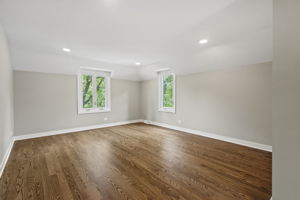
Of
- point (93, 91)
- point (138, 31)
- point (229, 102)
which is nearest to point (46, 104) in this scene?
point (93, 91)

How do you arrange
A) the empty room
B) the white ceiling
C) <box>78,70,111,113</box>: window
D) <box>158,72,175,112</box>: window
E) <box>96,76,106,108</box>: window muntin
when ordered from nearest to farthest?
the empty room, the white ceiling, <box>78,70,111,113</box>: window, <box>158,72,175,112</box>: window, <box>96,76,106,108</box>: window muntin

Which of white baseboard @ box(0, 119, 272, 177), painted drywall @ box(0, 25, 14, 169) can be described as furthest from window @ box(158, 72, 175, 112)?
painted drywall @ box(0, 25, 14, 169)

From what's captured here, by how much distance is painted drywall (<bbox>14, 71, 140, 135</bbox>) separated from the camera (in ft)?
12.1

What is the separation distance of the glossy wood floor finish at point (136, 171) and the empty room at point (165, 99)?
19mm

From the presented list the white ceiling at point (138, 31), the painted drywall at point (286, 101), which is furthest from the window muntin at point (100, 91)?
the painted drywall at point (286, 101)

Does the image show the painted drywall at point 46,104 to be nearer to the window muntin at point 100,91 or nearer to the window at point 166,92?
the window muntin at point 100,91

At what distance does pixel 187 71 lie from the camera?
172 inches

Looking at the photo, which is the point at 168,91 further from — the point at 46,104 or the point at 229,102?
the point at 46,104

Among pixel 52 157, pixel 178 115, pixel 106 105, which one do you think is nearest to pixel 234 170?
pixel 178 115

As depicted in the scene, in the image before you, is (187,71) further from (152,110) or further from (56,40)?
(56,40)

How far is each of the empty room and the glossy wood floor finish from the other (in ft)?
0.06

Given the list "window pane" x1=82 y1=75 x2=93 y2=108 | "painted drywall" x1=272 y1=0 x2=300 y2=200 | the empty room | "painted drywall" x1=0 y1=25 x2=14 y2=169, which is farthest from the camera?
"window pane" x1=82 y1=75 x2=93 y2=108

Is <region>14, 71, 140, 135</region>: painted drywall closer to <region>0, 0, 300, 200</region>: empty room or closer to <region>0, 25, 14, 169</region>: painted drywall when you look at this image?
<region>0, 0, 300, 200</region>: empty room

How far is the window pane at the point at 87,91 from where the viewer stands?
191 inches
